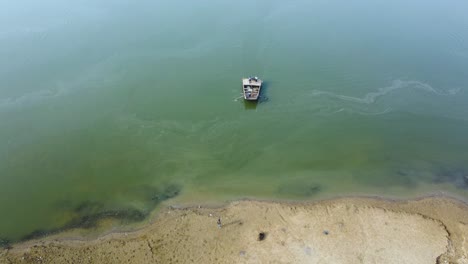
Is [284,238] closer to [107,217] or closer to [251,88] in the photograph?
[107,217]

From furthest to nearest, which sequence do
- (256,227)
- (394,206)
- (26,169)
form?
(26,169), (394,206), (256,227)

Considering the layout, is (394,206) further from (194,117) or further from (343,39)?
(343,39)

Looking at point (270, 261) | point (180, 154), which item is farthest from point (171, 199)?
point (270, 261)

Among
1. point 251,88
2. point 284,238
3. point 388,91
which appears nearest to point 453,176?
point 388,91

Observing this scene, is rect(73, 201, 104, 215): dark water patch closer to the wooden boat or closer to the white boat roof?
the wooden boat

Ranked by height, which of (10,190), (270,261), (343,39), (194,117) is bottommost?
(270,261)
